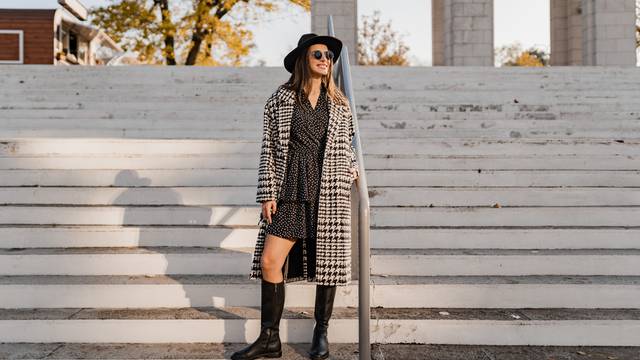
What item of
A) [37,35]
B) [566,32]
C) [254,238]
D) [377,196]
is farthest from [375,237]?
[37,35]

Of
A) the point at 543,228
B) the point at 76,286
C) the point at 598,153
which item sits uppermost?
the point at 598,153

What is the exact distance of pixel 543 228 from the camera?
4262 millimetres

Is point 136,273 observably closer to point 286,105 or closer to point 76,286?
point 76,286

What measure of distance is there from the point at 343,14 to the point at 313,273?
12214 millimetres

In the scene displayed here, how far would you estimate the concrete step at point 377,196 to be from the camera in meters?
4.55

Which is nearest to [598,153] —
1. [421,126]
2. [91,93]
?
[421,126]

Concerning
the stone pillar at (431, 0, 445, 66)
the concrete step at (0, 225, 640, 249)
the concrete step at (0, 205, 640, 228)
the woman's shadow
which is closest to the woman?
the woman's shadow

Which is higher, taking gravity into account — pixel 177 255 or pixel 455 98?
pixel 455 98

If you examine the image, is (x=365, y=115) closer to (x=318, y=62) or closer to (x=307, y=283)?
(x=307, y=283)

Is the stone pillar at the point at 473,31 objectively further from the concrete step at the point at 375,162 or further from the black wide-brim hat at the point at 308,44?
the black wide-brim hat at the point at 308,44

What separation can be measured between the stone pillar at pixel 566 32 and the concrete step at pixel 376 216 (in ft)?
47.8

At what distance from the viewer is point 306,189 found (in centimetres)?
291

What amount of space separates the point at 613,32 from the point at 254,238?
13.6 metres

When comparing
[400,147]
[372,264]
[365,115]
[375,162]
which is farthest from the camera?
[365,115]
